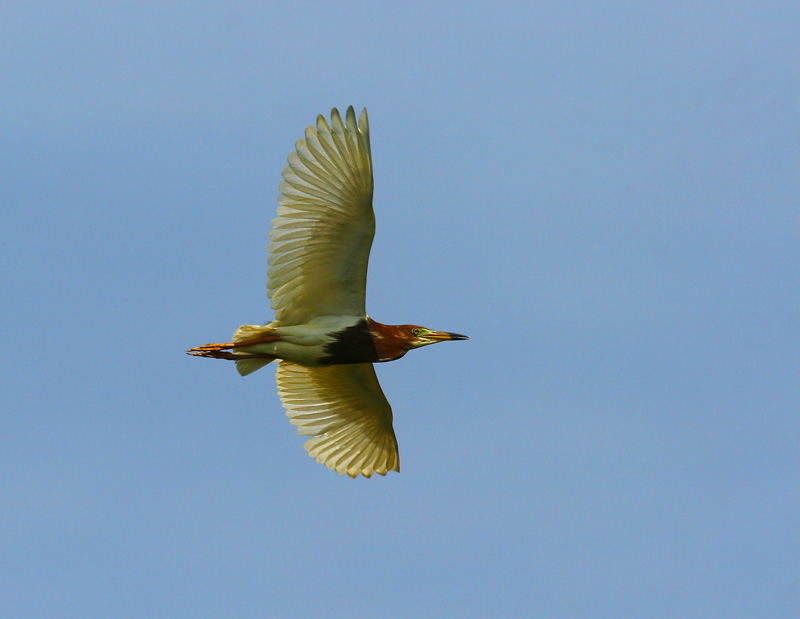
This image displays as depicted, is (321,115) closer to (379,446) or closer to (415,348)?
(415,348)

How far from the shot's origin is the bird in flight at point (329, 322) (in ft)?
42.0

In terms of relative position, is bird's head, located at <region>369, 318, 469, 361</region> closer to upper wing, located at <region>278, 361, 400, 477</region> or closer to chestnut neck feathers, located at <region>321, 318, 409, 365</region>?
chestnut neck feathers, located at <region>321, 318, 409, 365</region>

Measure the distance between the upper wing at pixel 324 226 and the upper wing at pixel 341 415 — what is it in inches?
57.6

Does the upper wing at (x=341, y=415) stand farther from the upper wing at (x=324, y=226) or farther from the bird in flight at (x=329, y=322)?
the upper wing at (x=324, y=226)

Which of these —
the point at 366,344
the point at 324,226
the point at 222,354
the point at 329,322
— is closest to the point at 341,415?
the point at 366,344

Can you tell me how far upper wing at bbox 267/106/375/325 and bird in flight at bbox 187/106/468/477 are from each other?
0.01m

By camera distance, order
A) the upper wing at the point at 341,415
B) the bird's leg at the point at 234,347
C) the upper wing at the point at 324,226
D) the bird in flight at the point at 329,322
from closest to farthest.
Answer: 1. the upper wing at the point at 324,226
2. the bird in flight at the point at 329,322
3. the bird's leg at the point at 234,347
4. the upper wing at the point at 341,415

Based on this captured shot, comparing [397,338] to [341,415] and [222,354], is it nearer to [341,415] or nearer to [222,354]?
[341,415]

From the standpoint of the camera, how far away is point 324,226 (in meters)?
13.1

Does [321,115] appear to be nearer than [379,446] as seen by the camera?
Yes

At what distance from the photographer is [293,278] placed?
13477mm

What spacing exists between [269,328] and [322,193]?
197 cm

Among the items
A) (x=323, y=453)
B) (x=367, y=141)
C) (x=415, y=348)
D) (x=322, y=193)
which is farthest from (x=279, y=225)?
(x=323, y=453)

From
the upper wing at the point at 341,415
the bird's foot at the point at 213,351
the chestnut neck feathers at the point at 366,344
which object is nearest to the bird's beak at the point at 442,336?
the chestnut neck feathers at the point at 366,344
